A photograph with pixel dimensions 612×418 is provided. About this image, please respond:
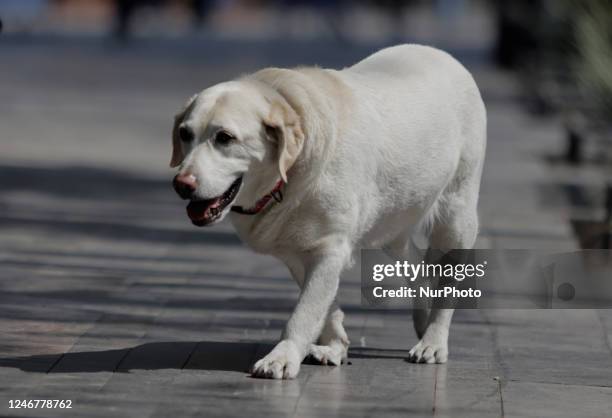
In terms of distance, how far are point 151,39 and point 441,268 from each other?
26.6m

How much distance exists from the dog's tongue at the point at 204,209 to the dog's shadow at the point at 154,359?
711 millimetres

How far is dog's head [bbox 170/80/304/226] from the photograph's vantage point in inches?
225

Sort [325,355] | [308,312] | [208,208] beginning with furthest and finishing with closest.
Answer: [325,355] → [308,312] → [208,208]

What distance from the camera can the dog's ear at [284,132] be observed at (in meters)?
5.80

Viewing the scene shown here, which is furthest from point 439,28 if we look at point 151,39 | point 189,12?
point 151,39

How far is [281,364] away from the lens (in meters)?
5.90

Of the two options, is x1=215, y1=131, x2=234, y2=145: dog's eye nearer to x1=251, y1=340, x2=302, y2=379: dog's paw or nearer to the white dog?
the white dog

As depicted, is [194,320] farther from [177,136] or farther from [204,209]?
[204,209]

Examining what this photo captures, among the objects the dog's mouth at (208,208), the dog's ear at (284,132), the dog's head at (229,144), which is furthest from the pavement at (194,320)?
the dog's ear at (284,132)

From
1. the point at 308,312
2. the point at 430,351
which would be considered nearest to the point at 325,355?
the point at 308,312

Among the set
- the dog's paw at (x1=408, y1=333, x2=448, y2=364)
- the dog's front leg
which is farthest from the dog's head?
the dog's paw at (x1=408, y1=333, x2=448, y2=364)

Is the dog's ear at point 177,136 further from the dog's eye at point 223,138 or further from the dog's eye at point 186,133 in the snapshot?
the dog's eye at point 223,138

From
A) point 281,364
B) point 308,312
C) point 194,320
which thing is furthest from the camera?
point 194,320

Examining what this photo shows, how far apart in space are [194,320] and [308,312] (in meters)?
1.31
